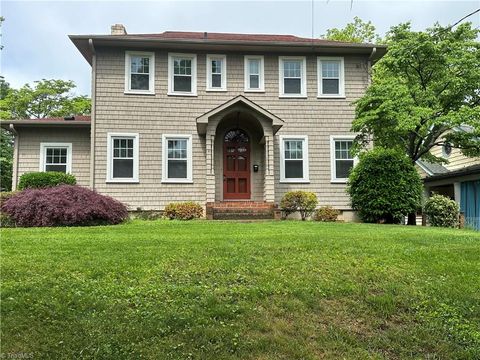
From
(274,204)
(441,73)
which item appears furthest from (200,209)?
(441,73)

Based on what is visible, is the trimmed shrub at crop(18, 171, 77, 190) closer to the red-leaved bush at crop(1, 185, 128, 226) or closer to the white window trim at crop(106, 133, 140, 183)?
the white window trim at crop(106, 133, 140, 183)

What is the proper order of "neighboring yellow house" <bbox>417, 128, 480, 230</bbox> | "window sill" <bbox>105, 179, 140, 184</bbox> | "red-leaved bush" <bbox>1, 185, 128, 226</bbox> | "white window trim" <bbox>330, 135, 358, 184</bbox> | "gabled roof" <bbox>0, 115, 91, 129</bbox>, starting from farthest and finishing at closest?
"neighboring yellow house" <bbox>417, 128, 480, 230</bbox> < "white window trim" <bbox>330, 135, 358, 184</bbox> < "gabled roof" <bbox>0, 115, 91, 129</bbox> < "window sill" <bbox>105, 179, 140, 184</bbox> < "red-leaved bush" <bbox>1, 185, 128, 226</bbox>

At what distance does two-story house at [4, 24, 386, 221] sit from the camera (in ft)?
49.6

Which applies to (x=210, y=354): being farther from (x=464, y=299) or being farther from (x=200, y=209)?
(x=200, y=209)

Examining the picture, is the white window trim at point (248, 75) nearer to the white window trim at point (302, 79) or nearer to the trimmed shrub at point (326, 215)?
the white window trim at point (302, 79)

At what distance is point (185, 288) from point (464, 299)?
3394mm

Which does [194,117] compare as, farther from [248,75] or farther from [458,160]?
[458,160]

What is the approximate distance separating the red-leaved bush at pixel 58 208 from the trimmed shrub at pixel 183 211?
2.83 m

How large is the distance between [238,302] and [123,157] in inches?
441

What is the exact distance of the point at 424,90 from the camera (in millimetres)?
14875

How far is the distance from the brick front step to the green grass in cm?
661

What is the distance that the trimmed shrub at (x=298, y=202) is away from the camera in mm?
14656

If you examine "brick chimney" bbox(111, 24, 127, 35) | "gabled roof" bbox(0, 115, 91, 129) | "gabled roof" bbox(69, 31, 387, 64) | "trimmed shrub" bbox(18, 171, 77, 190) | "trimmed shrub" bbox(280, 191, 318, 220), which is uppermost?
"brick chimney" bbox(111, 24, 127, 35)

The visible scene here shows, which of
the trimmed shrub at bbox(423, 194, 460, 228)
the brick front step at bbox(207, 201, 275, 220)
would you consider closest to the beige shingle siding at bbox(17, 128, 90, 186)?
the brick front step at bbox(207, 201, 275, 220)
